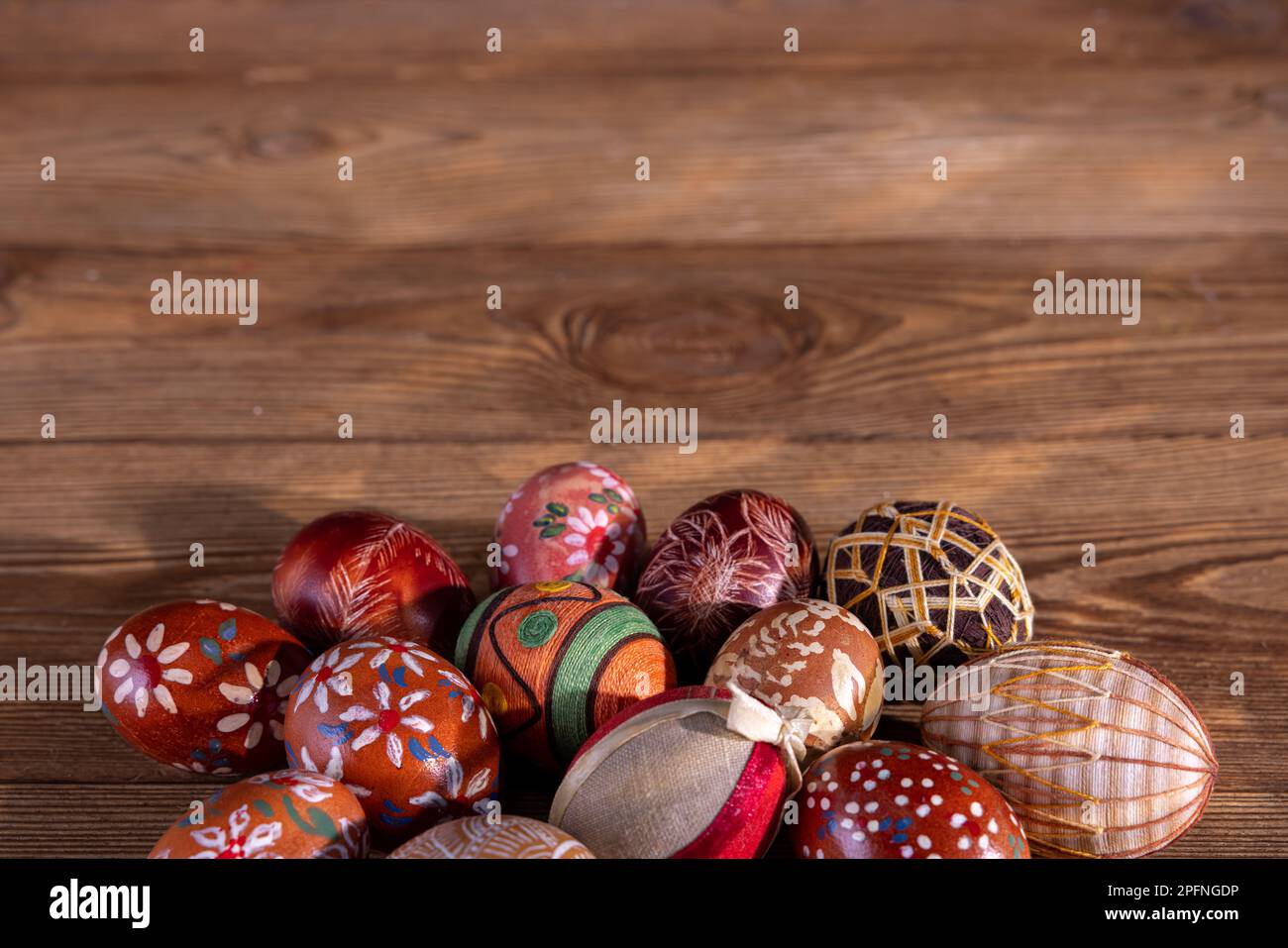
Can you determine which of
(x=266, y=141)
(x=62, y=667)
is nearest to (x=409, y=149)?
(x=266, y=141)

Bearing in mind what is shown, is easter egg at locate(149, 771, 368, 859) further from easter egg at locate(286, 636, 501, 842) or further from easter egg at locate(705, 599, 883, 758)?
easter egg at locate(705, 599, 883, 758)

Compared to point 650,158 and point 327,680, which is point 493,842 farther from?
point 650,158

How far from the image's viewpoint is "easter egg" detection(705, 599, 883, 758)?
89 cm

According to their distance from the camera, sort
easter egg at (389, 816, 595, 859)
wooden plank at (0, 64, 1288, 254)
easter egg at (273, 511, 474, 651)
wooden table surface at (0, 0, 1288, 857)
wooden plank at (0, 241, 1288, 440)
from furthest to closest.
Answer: wooden plank at (0, 64, 1288, 254)
wooden plank at (0, 241, 1288, 440)
wooden table surface at (0, 0, 1288, 857)
easter egg at (273, 511, 474, 651)
easter egg at (389, 816, 595, 859)

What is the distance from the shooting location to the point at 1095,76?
199cm

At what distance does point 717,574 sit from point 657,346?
23.2 inches

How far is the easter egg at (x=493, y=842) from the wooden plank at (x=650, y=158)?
108cm

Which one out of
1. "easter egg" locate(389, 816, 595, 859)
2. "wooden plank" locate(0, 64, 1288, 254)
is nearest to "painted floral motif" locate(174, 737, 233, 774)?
"easter egg" locate(389, 816, 595, 859)

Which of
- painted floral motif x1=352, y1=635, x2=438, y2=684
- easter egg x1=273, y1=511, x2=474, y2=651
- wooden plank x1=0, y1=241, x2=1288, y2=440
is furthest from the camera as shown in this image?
wooden plank x1=0, y1=241, x2=1288, y2=440

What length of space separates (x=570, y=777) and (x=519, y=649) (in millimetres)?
122

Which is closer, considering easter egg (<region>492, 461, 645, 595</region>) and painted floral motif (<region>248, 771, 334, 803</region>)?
painted floral motif (<region>248, 771, 334, 803</region>)

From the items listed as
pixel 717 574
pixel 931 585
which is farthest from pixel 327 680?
pixel 931 585

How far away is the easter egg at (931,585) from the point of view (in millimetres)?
962

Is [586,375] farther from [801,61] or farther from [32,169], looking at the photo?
[32,169]
